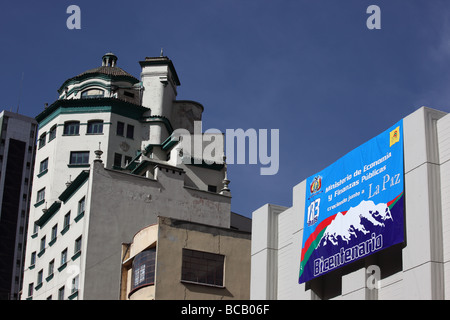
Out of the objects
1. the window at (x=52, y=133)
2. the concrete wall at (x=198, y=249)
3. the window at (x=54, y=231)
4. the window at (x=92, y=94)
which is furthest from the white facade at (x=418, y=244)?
the window at (x=92, y=94)

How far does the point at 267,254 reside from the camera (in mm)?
40312

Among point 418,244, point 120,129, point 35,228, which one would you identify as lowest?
point 418,244

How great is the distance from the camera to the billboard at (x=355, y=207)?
1299 inches

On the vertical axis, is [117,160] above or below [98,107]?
below

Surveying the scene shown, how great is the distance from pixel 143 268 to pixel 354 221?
58.7 feet

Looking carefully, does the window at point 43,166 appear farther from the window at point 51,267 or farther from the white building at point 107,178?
the window at point 51,267

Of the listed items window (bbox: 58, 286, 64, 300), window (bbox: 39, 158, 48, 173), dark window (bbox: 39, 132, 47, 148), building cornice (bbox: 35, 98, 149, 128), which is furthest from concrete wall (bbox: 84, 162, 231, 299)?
dark window (bbox: 39, 132, 47, 148)

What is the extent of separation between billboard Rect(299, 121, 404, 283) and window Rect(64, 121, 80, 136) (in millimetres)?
38803

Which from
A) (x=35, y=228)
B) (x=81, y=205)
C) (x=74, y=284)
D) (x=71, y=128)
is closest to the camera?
(x=74, y=284)

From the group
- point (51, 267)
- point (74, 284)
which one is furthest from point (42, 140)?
point (74, 284)

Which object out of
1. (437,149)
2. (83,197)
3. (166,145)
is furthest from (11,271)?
(437,149)

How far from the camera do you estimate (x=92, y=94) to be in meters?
76.9

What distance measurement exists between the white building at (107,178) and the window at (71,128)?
3.3 inches

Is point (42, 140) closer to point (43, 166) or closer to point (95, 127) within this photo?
point (43, 166)
